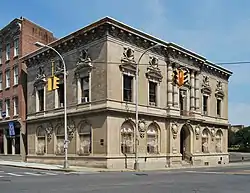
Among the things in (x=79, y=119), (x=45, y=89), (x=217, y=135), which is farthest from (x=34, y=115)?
(x=217, y=135)

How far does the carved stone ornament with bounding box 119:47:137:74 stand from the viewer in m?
32.4

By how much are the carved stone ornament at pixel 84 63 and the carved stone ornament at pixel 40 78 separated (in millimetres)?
6096

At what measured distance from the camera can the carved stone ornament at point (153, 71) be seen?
35.3m

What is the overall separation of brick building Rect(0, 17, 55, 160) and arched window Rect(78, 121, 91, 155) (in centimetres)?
1114

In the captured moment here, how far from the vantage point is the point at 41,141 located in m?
38.4

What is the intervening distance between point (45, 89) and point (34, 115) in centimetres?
331

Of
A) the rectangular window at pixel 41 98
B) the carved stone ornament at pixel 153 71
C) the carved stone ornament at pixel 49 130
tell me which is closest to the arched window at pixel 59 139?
the carved stone ornament at pixel 49 130

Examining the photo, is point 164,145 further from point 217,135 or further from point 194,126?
point 217,135

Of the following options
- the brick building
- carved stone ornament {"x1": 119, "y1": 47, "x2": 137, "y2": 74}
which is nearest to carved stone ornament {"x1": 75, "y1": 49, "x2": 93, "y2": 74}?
carved stone ornament {"x1": 119, "y1": 47, "x2": 137, "y2": 74}

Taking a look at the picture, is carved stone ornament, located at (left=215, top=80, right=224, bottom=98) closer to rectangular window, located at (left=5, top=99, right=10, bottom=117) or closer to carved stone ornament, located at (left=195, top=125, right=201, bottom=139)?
carved stone ornament, located at (left=195, top=125, right=201, bottom=139)

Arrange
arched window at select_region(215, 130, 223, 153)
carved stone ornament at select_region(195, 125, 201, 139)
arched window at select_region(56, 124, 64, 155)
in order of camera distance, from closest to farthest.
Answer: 1. arched window at select_region(56, 124, 64, 155)
2. carved stone ornament at select_region(195, 125, 201, 139)
3. arched window at select_region(215, 130, 223, 153)

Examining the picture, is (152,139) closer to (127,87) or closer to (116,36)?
(127,87)

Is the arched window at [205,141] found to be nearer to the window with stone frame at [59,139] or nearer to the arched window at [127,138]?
the arched window at [127,138]

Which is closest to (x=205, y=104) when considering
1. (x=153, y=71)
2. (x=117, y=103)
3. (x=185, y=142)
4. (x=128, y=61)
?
(x=185, y=142)
